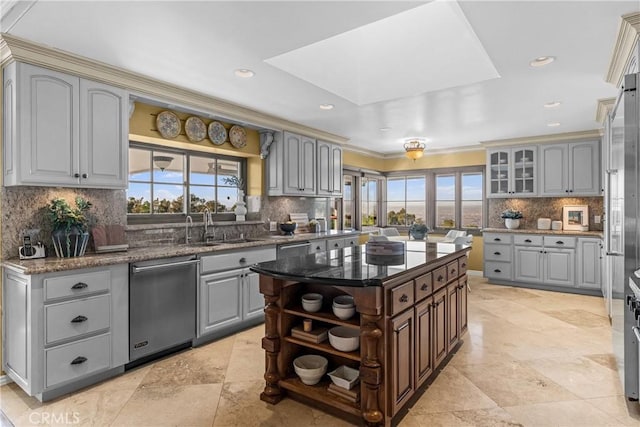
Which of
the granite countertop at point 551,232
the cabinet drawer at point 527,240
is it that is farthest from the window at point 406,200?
the cabinet drawer at point 527,240

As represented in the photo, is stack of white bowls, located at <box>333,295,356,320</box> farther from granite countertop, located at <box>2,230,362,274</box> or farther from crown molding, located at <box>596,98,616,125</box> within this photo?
crown molding, located at <box>596,98,616,125</box>

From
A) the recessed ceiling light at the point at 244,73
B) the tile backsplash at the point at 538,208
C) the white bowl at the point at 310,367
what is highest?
the recessed ceiling light at the point at 244,73

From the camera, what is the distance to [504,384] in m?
2.74

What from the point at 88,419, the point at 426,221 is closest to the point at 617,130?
the point at 88,419

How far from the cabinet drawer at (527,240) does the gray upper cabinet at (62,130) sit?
223 inches

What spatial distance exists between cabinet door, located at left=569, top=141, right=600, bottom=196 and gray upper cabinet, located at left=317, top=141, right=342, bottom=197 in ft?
11.9

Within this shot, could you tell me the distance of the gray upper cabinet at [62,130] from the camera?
2611 mm

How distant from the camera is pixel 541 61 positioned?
296cm

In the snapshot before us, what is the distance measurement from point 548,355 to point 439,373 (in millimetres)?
1134

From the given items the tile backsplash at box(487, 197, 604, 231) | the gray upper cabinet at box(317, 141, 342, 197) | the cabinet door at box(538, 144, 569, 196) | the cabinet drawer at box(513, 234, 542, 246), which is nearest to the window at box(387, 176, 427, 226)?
the tile backsplash at box(487, 197, 604, 231)

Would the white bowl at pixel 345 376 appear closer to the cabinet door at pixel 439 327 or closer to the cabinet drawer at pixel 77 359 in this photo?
the cabinet door at pixel 439 327

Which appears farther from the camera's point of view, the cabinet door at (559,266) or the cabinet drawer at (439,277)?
the cabinet door at (559,266)

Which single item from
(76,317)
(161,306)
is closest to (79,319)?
(76,317)

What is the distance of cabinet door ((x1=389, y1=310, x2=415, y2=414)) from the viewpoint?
2.10m
